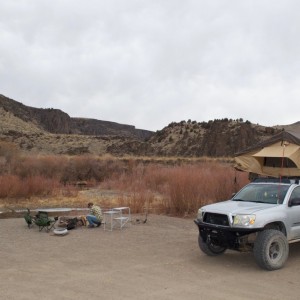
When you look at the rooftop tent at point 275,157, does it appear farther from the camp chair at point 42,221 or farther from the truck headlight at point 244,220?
the camp chair at point 42,221

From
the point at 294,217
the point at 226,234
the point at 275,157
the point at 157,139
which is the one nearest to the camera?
the point at 226,234

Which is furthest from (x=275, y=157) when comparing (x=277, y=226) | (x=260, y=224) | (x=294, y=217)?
(x=260, y=224)

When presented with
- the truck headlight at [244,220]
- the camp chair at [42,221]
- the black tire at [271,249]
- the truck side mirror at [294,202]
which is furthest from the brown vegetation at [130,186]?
the truck headlight at [244,220]

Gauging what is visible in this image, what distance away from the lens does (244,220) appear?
8.60 metres

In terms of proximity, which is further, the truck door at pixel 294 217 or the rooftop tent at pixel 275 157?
the rooftop tent at pixel 275 157

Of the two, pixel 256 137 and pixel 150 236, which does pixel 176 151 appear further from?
pixel 150 236

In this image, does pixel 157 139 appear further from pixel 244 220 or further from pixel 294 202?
pixel 244 220

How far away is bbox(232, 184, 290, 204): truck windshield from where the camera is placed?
9.59 meters

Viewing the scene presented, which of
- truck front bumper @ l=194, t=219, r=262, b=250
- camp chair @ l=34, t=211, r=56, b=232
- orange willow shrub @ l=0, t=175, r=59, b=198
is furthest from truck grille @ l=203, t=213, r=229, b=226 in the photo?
orange willow shrub @ l=0, t=175, r=59, b=198

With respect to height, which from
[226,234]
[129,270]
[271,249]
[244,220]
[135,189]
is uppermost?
[135,189]

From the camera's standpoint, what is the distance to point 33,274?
8266 millimetres

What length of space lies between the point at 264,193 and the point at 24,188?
15976mm

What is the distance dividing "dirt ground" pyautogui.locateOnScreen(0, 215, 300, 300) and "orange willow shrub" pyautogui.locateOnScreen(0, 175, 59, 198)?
1005 centimetres

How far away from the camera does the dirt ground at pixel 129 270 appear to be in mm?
7113
